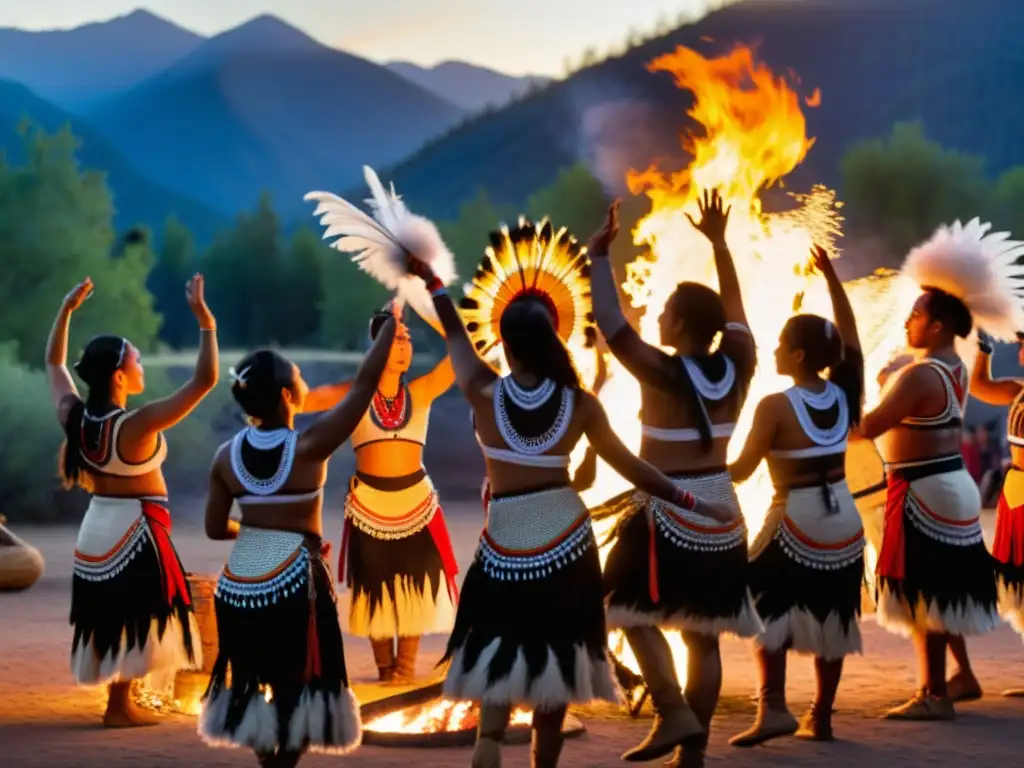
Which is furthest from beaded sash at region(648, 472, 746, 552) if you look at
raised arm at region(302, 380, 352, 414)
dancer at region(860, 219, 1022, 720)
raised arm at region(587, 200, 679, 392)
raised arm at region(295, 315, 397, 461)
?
raised arm at region(302, 380, 352, 414)

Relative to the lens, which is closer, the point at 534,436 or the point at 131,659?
the point at 534,436

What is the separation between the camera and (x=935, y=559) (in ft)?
25.2

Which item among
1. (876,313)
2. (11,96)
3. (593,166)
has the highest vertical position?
(11,96)

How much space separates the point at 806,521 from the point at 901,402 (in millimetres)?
1024

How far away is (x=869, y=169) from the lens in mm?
60812

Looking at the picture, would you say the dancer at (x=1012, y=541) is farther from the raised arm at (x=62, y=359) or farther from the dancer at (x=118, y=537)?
the raised arm at (x=62, y=359)

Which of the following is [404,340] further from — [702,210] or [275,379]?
[275,379]

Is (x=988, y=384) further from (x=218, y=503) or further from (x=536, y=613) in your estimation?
(x=218, y=503)

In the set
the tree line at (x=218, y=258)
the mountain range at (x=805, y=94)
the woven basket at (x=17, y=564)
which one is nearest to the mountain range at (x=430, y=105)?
the mountain range at (x=805, y=94)

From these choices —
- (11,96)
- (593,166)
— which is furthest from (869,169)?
(11,96)

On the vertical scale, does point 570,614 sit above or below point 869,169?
below

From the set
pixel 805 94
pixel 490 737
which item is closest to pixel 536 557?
pixel 490 737

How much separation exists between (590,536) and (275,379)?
1.27 m

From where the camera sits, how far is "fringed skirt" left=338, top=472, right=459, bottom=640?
344 inches
